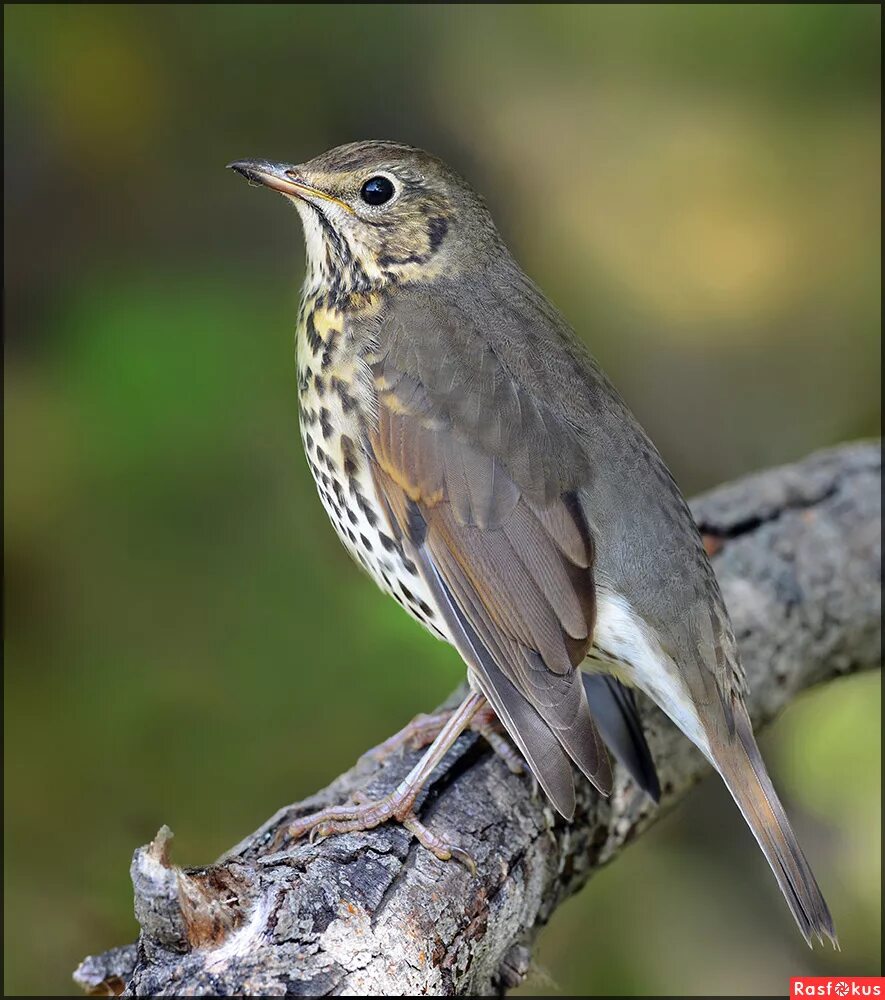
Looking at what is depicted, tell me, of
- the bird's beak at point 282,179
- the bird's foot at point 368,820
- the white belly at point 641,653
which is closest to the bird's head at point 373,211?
the bird's beak at point 282,179

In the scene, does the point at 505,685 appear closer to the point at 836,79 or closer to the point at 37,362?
the point at 37,362

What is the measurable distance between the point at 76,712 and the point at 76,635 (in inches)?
12.6

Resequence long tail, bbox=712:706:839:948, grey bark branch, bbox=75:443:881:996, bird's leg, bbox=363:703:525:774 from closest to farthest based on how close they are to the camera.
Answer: grey bark branch, bbox=75:443:881:996
long tail, bbox=712:706:839:948
bird's leg, bbox=363:703:525:774

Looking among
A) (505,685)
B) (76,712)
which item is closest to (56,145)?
(76,712)

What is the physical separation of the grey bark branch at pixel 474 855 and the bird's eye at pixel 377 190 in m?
1.10

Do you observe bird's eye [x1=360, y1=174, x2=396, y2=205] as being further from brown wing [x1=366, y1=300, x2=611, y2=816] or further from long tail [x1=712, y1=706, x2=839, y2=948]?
long tail [x1=712, y1=706, x2=839, y2=948]

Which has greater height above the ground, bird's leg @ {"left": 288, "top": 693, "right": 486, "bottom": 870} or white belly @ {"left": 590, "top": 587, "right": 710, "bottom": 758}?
white belly @ {"left": 590, "top": 587, "right": 710, "bottom": 758}

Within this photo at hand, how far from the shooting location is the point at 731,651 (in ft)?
7.36

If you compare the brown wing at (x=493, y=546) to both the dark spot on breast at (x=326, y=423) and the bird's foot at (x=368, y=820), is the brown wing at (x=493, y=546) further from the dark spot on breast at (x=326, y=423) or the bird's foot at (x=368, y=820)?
the bird's foot at (x=368, y=820)

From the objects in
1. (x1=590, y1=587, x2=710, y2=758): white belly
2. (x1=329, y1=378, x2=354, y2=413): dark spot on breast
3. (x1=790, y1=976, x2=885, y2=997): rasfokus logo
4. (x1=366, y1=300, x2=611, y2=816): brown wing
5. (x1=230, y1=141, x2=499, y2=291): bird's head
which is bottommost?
(x1=790, y1=976, x2=885, y2=997): rasfokus logo

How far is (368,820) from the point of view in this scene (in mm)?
2125

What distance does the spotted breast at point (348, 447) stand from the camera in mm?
2244

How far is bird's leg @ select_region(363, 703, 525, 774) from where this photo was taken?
2.38 meters

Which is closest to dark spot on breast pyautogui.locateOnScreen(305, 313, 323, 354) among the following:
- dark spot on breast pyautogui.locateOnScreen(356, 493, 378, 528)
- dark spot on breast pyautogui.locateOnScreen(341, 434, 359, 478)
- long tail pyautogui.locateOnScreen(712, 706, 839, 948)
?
dark spot on breast pyautogui.locateOnScreen(341, 434, 359, 478)
